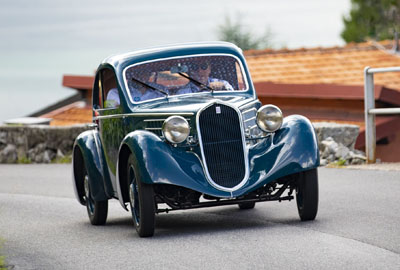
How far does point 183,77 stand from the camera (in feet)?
33.4

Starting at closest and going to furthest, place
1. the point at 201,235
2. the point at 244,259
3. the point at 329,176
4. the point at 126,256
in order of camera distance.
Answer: the point at 244,259, the point at 126,256, the point at 201,235, the point at 329,176

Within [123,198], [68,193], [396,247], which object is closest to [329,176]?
[68,193]

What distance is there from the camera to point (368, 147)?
1464 cm

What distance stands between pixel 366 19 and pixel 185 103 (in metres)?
56.6

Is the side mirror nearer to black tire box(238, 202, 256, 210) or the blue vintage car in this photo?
the blue vintage car

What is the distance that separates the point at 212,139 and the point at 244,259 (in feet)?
6.36

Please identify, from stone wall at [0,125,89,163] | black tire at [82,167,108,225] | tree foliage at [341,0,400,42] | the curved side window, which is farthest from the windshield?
tree foliage at [341,0,400,42]

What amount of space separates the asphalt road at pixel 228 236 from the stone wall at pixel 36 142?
26.3ft

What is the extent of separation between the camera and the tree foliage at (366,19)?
6027 cm

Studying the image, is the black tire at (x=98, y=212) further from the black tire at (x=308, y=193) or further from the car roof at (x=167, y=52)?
the black tire at (x=308, y=193)

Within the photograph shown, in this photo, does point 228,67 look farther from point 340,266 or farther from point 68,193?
point 68,193

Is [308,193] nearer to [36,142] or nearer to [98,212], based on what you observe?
[98,212]

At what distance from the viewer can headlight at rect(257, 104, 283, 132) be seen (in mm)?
9117

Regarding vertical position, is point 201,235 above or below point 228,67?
below
